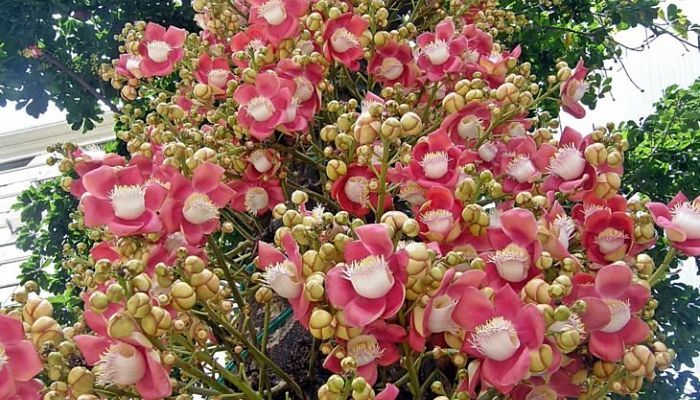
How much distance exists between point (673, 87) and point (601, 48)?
17 centimetres

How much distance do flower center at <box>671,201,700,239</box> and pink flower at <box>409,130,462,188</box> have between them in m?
0.15

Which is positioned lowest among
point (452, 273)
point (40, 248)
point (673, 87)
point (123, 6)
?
point (40, 248)

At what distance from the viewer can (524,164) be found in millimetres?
551

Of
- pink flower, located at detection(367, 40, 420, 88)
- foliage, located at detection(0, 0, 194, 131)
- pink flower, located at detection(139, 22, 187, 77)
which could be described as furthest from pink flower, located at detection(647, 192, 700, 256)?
foliage, located at detection(0, 0, 194, 131)

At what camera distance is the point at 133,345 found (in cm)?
39

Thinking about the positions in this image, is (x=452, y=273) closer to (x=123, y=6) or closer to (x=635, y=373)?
(x=635, y=373)

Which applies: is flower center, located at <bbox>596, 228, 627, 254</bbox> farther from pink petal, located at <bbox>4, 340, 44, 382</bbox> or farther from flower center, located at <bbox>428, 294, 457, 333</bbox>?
pink petal, located at <bbox>4, 340, 44, 382</bbox>

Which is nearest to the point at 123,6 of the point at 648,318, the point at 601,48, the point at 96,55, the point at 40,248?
the point at 96,55

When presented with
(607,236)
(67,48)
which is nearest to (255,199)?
(607,236)

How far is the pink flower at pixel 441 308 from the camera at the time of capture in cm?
41

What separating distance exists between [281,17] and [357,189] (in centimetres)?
22

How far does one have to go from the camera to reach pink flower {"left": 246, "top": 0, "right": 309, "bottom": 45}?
2.19 ft

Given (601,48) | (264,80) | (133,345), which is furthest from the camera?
(601,48)

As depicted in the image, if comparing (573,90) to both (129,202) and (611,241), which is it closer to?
(611,241)
